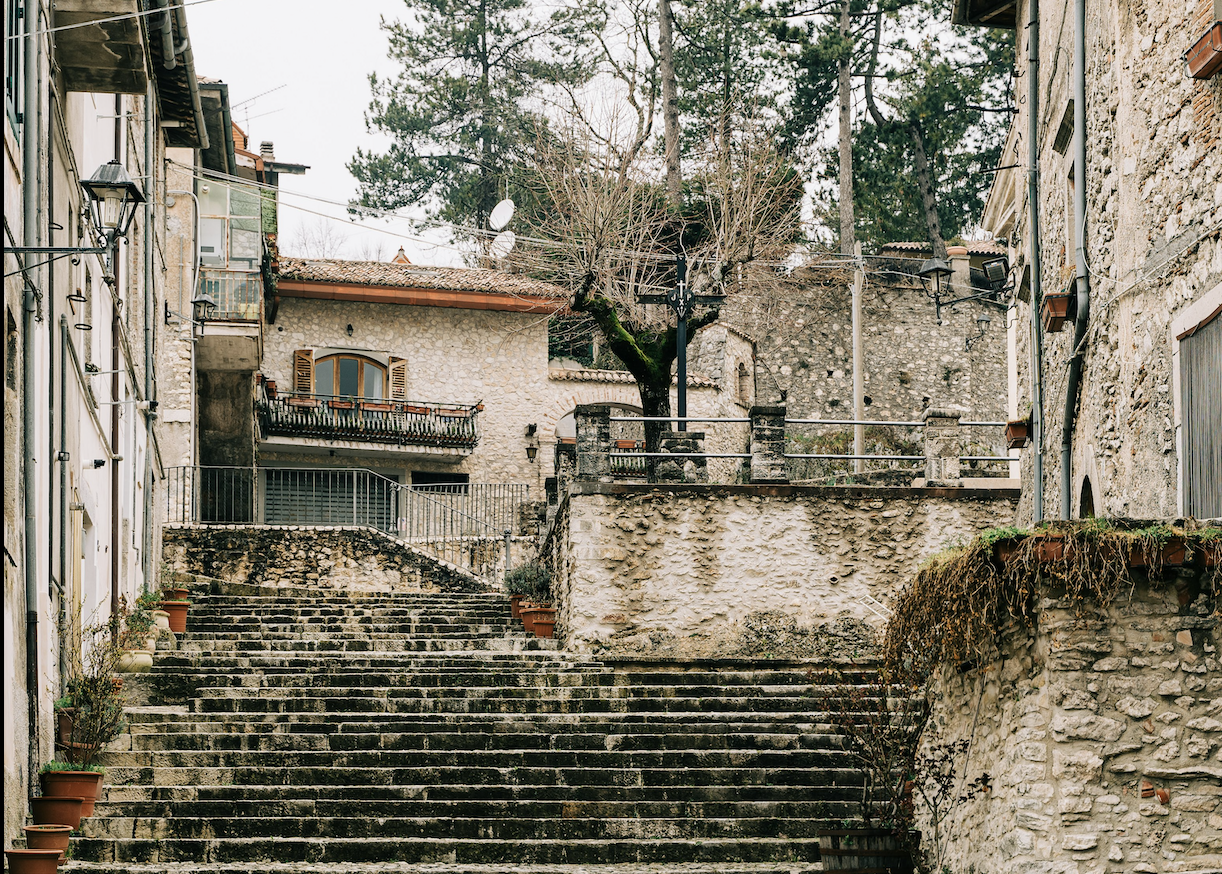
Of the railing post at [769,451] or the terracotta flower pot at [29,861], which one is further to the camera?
the railing post at [769,451]

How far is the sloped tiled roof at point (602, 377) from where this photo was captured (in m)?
30.8

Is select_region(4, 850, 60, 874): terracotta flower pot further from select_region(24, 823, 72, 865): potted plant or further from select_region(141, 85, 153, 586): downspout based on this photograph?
select_region(141, 85, 153, 586): downspout

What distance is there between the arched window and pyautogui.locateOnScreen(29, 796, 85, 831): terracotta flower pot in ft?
65.8

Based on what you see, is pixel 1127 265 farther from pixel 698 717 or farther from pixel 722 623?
pixel 722 623

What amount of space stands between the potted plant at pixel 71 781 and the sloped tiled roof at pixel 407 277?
18860 mm

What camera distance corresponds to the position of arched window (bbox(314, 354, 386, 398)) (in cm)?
2998

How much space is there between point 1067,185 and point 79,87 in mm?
7886

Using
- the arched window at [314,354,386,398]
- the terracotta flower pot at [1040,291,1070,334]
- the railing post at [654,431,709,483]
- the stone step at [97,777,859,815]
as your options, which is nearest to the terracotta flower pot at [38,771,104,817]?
the stone step at [97,777,859,815]

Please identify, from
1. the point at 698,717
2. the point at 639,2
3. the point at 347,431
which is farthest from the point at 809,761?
the point at 639,2

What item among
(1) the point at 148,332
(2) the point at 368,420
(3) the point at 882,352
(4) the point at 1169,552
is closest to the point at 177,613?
(1) the point at 148,332

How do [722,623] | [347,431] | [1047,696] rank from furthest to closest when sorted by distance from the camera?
1. [347,431]
2. [722,623]
3. [1047,696]

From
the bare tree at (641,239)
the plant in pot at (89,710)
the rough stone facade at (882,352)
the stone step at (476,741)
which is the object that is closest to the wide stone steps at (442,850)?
the plant in pot at (89,710)

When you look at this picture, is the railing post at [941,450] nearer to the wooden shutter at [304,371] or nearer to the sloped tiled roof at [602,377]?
the sloped tiled roof at [602,377]

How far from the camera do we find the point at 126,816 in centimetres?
1083
